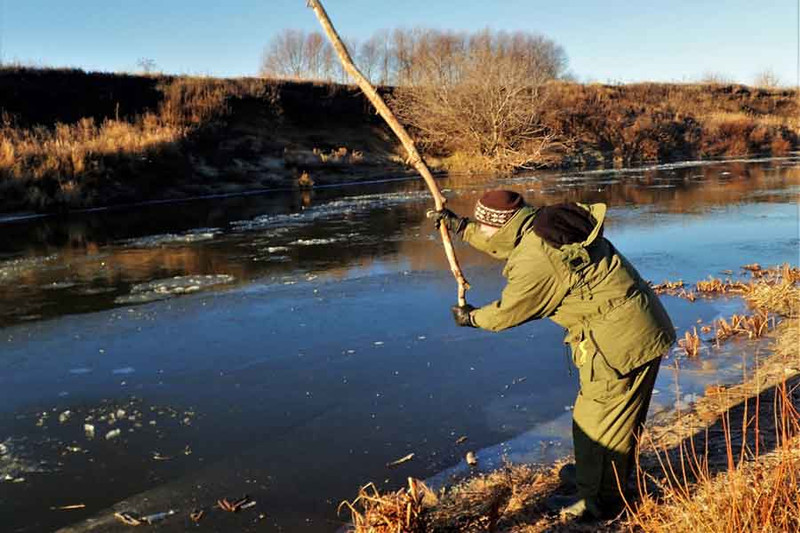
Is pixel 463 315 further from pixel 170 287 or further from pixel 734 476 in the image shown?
pixel 170 287

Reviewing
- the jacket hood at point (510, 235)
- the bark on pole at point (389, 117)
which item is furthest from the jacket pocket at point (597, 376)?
the bark on pole at point (389, 117)

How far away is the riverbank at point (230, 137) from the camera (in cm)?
2050

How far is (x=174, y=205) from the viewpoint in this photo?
20906 millimetres

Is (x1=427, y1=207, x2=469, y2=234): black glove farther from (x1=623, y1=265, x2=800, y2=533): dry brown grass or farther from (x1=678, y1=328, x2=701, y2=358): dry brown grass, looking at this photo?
(x1=678, y1=328, x2=701, y2=358): dry brown grass

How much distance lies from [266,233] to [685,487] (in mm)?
12603

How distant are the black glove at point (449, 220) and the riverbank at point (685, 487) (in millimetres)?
1478

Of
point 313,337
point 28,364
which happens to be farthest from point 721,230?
point 28,364

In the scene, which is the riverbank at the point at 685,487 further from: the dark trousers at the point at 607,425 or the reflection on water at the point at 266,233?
the reflection on water at the point at 266,233

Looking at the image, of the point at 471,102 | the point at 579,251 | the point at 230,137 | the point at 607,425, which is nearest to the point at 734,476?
the point at 607,425

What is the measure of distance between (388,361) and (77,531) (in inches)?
120

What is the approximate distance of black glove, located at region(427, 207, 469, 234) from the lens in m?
3.92

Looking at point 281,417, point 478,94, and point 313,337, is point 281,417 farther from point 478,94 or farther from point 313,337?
point 478,94

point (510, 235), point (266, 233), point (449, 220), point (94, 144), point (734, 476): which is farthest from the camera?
point (94, 144)

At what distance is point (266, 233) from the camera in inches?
572
